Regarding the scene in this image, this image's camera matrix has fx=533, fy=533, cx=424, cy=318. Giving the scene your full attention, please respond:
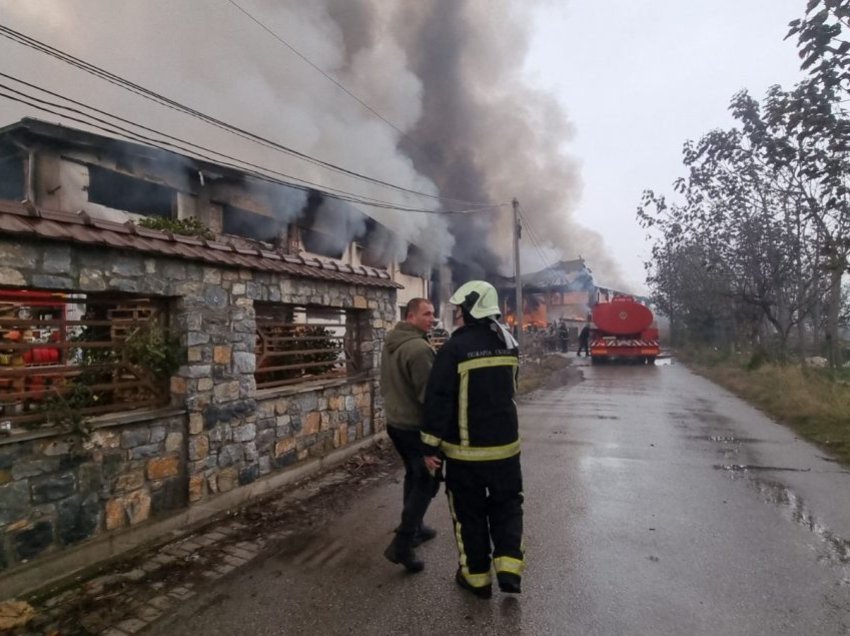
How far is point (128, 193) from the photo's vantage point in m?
10.5

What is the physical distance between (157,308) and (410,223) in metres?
14.8

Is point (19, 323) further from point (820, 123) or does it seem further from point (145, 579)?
point (820, 123)

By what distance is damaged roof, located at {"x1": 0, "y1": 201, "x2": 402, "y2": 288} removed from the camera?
3070 millimetres

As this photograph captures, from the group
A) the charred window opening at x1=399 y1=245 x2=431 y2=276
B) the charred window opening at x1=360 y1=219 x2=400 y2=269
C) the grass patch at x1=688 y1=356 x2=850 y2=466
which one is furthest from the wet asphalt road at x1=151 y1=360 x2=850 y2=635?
the charred window opening at x1=399 y1=245 x2=431 y2=276

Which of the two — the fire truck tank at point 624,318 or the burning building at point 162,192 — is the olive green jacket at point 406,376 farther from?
the fire truck tank at point 624,318

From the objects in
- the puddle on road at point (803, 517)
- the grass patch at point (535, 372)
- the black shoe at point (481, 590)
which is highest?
the grass patch at point (535, 372)

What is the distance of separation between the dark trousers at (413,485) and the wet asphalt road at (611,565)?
0.28 metres

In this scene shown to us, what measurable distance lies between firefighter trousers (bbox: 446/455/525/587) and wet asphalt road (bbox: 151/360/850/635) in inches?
8.0

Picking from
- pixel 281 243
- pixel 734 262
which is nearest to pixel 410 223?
pixel 281 243

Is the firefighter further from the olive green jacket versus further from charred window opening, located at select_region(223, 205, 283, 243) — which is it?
charred window opening, located at select_region(223, 205, 283, 243)

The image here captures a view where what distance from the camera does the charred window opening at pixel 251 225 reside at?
12523 mm

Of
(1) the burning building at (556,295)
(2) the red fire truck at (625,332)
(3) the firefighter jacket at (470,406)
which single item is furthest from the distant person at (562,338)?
(3) the firefighter jacket at (470,406)

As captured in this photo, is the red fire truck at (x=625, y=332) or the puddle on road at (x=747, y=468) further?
the red fire truck at (x=625, y=332)

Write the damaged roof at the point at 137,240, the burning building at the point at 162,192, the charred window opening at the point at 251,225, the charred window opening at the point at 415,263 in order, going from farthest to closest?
the charred window opening at the point at 415,263, the charred window opening at the point at 251,225, the burning building at the point at 162,192, the damaged roof at the point at 137,240
